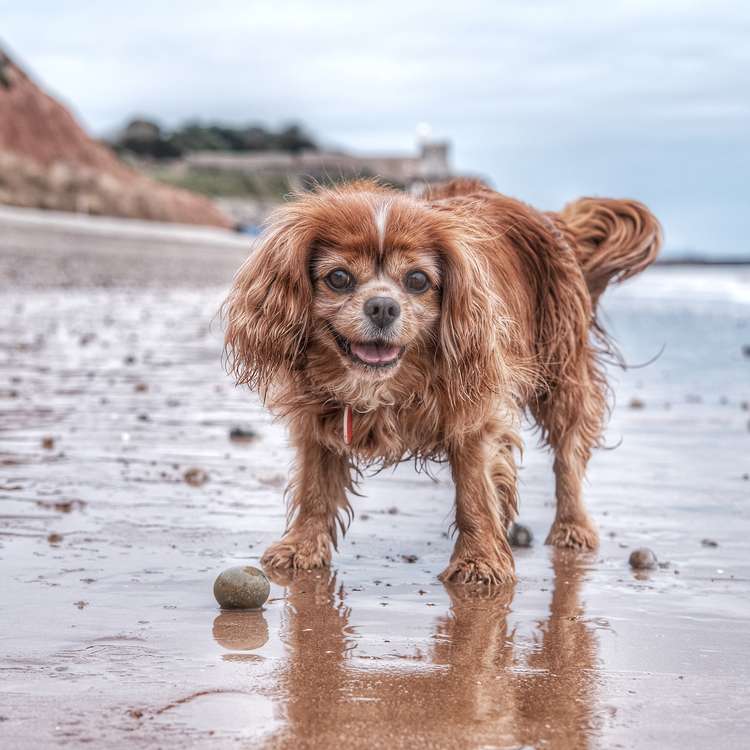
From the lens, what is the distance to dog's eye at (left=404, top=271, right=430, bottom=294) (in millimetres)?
4379

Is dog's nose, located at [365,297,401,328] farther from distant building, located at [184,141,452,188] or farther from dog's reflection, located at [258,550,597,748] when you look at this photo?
distant building, located at [184,141,452,188]

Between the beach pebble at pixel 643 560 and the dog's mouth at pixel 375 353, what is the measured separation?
1.21 m

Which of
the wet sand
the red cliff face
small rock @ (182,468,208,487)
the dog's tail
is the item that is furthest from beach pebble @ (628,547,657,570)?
the red cliff face

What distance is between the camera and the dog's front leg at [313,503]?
186 inches

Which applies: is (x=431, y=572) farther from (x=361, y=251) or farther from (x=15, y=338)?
(x=15, y=338)

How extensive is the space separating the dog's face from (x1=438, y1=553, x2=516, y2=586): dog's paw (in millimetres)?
760

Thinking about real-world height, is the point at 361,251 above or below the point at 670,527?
above

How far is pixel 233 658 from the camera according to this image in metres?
3.42

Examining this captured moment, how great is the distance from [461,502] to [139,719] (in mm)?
2075

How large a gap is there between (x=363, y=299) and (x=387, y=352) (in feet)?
0.73

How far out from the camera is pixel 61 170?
43.6 m

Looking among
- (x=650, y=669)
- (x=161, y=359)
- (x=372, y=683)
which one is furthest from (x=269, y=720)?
(x=161, y=359)

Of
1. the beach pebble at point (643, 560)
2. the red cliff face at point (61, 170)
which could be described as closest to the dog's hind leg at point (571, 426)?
the beach pebble at point (643, 560)

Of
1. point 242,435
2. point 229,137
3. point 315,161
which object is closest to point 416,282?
point 242,435
